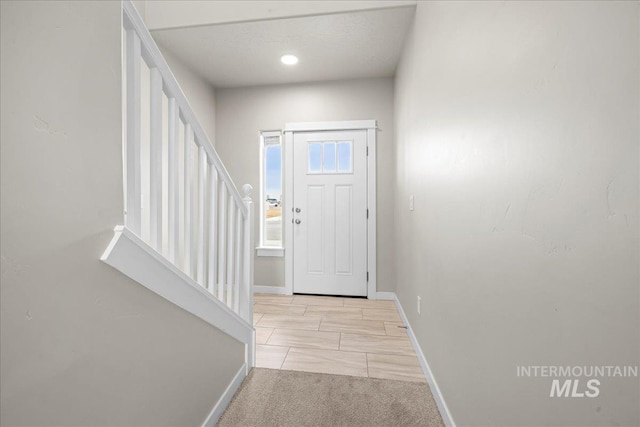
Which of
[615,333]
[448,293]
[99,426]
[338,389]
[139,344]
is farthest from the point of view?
[338,389]

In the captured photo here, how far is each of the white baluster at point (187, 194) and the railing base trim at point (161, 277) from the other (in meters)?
0.10

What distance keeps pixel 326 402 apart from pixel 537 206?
4.52 ft

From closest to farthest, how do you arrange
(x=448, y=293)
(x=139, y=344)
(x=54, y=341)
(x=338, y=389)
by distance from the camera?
(x=54, y=341)
(x=139, y=344)
(x=448, y=293)
(x=338, y=389)

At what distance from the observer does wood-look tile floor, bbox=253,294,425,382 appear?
1.81m

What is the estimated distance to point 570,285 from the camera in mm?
617

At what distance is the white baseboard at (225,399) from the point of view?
1.30 m

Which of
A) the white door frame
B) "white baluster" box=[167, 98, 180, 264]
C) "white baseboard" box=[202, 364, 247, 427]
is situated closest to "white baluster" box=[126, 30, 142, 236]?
"white baluster" box=[167, 98, 180, 264]

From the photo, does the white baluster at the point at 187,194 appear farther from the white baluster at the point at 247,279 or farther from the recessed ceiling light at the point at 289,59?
the recessed ceiling light at the point at 289,59

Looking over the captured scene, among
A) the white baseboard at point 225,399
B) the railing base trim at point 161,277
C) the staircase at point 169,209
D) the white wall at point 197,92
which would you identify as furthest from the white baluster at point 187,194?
the white wall at point 197,92

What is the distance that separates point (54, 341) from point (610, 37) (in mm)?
1321

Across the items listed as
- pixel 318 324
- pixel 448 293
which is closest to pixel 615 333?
pixel 448 293

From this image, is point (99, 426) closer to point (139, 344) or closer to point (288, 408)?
point (139, 344)

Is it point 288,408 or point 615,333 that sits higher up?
point 615,333

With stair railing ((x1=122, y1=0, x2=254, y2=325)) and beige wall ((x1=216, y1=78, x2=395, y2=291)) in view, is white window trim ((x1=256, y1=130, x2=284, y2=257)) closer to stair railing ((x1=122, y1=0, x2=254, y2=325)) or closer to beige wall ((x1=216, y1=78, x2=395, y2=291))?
beige wall ((x1=216, y1=78, x2=395, y2=291))
